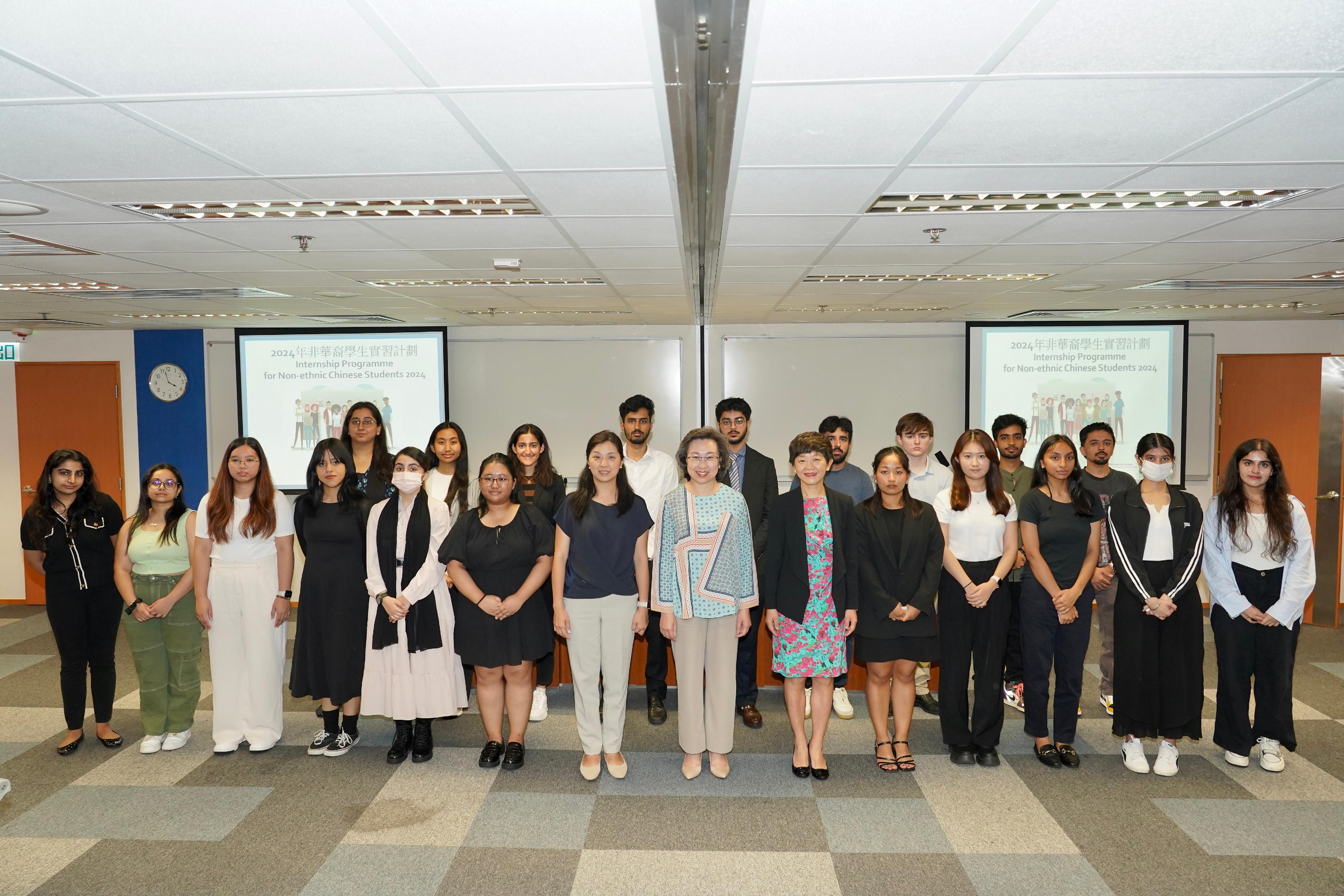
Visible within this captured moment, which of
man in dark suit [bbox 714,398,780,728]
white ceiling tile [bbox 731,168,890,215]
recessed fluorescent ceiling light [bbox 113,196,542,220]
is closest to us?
white ceiling tile [bbox 731,168,890,215]

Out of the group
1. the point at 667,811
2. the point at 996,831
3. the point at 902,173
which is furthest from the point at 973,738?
the point at 902,173

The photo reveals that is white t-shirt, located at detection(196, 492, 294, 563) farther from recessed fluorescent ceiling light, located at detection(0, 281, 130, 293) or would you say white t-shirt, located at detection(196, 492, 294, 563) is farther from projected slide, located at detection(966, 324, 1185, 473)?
projected slide, located at detection(966, 324, 1185, 473)

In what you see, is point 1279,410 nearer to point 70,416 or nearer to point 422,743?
point 422,743

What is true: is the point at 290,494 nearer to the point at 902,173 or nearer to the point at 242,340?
the point at 242,340

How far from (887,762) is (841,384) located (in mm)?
4283

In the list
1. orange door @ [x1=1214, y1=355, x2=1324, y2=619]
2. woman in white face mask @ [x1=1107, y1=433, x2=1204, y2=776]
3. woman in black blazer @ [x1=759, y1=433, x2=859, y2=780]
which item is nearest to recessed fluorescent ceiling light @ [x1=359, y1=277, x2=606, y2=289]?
woman in black blazer @ [x1=759, y1=433, x2=859, y2=780]

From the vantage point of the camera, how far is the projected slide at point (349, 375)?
7.24m

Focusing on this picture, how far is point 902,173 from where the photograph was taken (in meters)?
2.59

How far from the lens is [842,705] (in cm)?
431

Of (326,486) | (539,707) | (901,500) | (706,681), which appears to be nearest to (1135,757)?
(901,500)

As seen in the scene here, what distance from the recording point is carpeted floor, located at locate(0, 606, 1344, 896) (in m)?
2.74

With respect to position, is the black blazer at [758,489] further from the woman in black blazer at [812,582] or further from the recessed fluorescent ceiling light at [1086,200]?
the recessed fluorescent ceiling light at [1086,200]

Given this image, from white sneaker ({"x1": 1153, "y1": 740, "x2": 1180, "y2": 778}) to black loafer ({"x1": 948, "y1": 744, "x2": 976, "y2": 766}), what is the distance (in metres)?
0.76

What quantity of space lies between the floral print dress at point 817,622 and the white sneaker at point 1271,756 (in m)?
1.95
